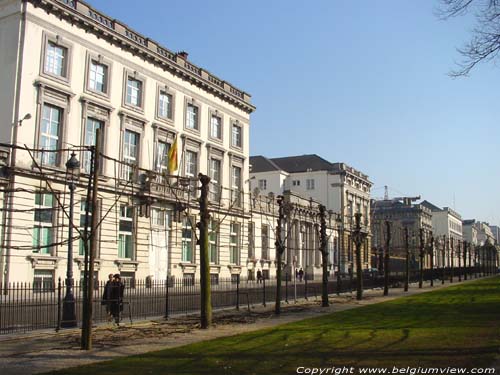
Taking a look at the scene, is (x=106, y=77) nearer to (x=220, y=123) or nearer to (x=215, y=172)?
(x=215, y=172)

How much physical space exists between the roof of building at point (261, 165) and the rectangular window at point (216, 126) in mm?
31054

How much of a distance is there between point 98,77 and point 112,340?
27.7 metres

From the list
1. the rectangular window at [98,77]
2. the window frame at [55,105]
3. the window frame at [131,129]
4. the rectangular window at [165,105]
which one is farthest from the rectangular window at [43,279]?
the rectangular window at [165,105]

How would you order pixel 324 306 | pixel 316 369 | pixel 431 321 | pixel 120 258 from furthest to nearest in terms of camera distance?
1. pixel 120 258
2. pixel 324 306
3. pixel 431 321
4. pixel 316 369

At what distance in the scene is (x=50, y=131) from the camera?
3453 cm

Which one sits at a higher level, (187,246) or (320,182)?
(320,182)

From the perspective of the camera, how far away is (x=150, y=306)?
2359 centimetres

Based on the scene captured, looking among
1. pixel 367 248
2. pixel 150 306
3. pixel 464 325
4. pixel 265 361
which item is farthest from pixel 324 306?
pixel 367 248

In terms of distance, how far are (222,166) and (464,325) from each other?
37077 millimetres

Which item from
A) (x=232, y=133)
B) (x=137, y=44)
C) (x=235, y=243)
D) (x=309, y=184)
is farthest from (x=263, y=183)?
(x=137, y=44)

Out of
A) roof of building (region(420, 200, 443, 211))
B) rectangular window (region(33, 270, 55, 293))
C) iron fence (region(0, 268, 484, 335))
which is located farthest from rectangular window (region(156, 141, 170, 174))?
roof of building (region(420, 200, 443, 211))

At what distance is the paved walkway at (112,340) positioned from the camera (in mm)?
11359

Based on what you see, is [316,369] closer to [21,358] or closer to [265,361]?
[265,361]

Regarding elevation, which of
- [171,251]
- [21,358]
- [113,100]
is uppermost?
[113,100]
